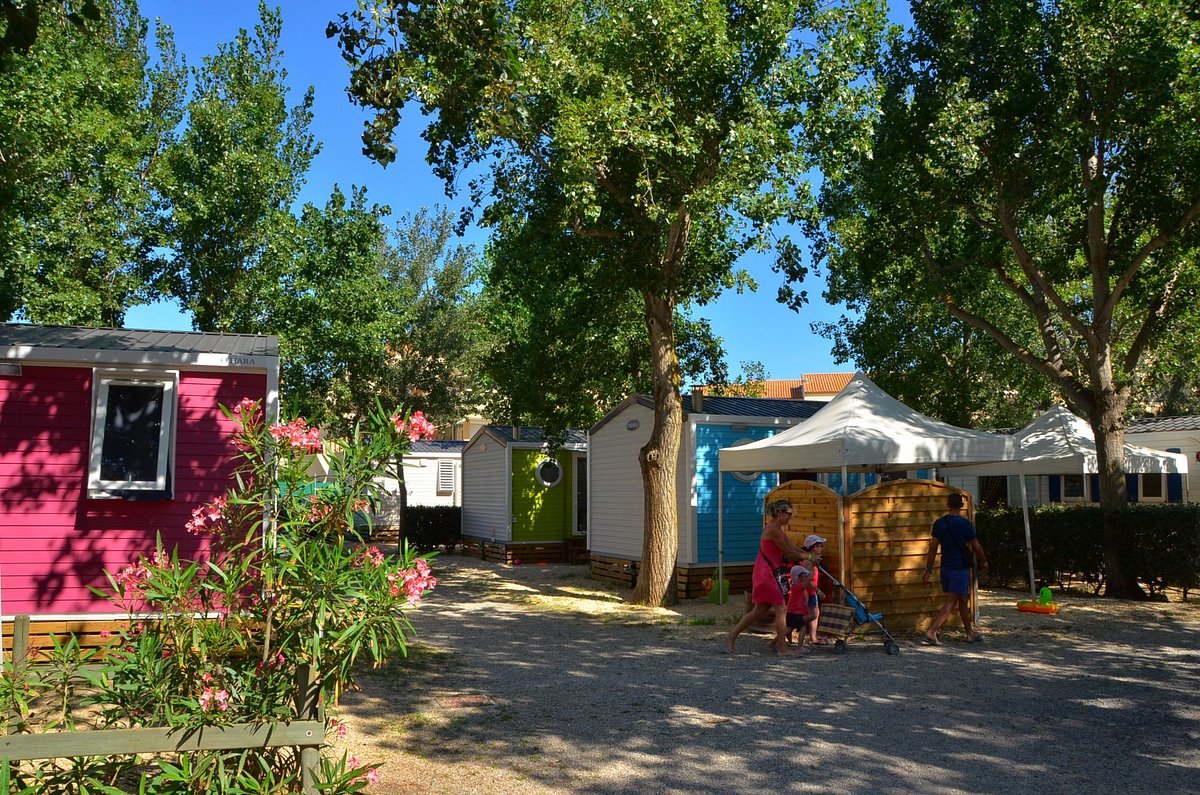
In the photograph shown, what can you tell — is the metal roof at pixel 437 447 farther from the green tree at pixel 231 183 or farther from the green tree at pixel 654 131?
the green tree at pixel 654 131

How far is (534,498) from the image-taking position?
21297mm

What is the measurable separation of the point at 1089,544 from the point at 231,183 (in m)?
18.6

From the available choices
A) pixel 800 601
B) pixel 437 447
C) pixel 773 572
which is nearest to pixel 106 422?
pixel 773 572

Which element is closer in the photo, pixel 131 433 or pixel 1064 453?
pixel 131 433

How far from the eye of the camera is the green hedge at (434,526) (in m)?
24.6

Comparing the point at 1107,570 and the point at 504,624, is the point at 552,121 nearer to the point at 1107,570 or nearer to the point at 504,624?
the point at 504,624

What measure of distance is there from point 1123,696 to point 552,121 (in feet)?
28.8

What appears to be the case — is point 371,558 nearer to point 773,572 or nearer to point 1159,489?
point 773,572

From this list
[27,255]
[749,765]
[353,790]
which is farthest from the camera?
[27,255]

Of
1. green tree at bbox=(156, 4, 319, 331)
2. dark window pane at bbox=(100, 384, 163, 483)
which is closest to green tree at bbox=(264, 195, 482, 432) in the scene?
green tree at bbox=(156, 4, 319, 331)

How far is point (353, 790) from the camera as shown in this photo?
13.7 ft

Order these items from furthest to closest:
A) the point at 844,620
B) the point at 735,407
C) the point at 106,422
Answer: the point at 735,407 < the point at 844,620 < the point at 106,422

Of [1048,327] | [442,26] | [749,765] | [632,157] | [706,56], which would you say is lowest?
[749,765]

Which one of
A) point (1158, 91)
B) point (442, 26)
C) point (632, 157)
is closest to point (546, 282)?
point (632, 157)
